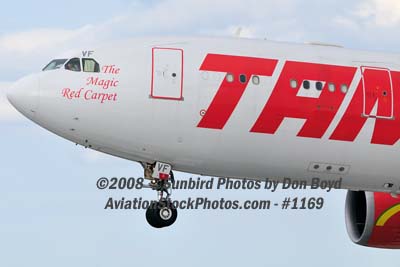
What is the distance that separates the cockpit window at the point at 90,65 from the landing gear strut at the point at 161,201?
3486mm

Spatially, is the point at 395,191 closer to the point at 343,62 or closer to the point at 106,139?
the point at 343,62

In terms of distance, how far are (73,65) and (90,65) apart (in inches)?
21.0

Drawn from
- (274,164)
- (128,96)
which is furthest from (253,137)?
(128,96)

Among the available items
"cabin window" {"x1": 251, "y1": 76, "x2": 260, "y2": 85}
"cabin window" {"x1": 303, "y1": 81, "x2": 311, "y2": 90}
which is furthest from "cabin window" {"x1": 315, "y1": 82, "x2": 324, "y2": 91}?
"cabin window" {"x1": 251, "y1": 76, "x2": 260, "y2": 85}

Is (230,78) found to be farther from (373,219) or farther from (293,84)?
(373,219)

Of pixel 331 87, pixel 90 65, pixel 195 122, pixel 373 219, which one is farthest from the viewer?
pixel 373 219

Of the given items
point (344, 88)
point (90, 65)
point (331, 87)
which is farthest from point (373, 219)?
point (90, 65)

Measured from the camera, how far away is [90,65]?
128ft

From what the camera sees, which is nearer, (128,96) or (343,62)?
(128,96)

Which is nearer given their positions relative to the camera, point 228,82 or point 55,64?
point 228,82

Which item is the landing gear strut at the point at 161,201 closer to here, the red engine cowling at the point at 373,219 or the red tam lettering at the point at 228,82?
the red tam lettering at the point at 228,82

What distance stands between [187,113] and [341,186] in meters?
6.32

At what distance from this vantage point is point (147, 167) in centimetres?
3984

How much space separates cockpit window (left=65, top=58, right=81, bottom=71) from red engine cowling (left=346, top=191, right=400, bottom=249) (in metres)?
13.2
